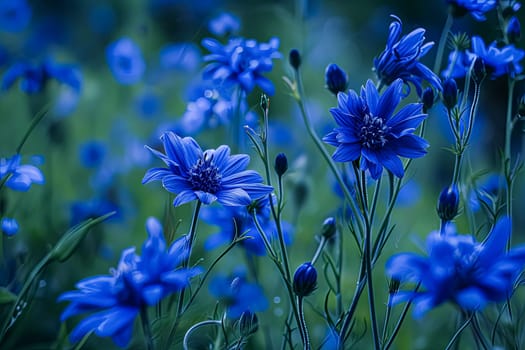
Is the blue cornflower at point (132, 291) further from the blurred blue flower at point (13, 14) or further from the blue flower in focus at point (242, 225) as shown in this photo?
Answer: the blurred blue flower at point (13, 14)

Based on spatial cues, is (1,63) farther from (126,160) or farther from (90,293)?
(90,293)

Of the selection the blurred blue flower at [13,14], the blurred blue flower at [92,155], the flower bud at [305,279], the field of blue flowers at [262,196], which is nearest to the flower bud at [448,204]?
the field of blue flowers at [262,196]

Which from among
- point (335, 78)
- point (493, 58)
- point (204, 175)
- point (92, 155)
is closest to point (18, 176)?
point (204, 175)

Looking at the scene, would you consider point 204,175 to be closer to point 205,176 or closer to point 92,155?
point 205,176

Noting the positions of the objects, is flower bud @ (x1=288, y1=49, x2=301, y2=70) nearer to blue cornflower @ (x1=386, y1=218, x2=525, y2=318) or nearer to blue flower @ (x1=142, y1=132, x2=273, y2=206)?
blue flower @ (x1=142, y1=132, x2=273, y2=206)

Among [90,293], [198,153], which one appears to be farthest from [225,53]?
[90,293]

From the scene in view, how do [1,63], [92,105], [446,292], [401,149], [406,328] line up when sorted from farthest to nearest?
[92,105] → [1,63] → [406,328] → [401,149] → [446,292]

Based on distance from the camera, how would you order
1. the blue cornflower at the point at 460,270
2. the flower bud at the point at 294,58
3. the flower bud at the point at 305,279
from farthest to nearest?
the flower bud at the point at 294,58 < the flower bud at the point at 305,279 < the blue cornflower at the point at 460,270
